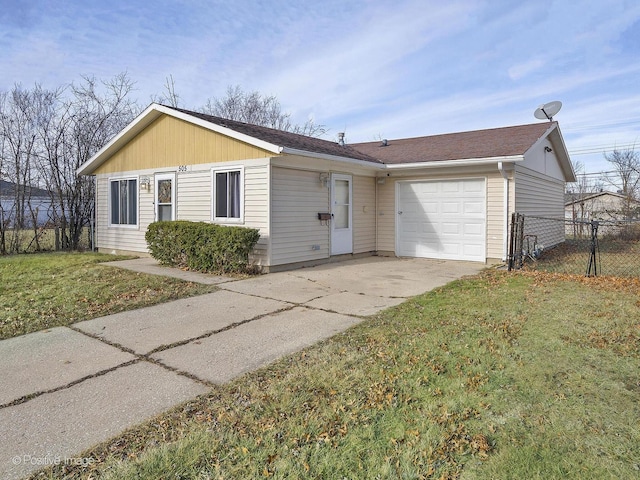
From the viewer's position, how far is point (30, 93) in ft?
44.8

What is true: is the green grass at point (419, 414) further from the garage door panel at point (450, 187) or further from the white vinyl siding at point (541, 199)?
the white vinyl siding at point (541, 199)

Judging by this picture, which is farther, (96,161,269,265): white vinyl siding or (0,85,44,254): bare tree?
(0,85,44,254): bare tree

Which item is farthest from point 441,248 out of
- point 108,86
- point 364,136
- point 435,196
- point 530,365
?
point 364,136

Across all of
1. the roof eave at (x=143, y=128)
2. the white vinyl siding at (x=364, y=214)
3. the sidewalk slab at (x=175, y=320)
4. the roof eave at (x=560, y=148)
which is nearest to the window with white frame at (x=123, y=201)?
the roof eave at (x=143, y=128)

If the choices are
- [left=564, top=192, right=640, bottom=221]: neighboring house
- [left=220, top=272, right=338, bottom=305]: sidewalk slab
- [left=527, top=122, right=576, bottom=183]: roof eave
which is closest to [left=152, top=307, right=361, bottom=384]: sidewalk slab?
[left=220, top=272, right=338, bottom=305]: sidewalk slab

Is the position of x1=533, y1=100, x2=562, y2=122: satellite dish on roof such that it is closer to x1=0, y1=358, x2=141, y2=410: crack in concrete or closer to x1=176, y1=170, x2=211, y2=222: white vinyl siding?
x1=176, y1=170, x2=211, y2=222: white vinyl siding

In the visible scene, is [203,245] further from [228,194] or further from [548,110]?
[548,110]

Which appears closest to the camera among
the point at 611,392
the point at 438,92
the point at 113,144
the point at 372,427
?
the point at 372,427

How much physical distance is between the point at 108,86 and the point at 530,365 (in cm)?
1682

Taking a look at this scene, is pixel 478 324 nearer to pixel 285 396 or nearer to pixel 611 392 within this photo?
pixel 611 392

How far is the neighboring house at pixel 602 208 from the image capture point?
17122mm

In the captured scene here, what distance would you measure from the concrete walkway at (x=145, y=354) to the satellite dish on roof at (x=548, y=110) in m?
7.98

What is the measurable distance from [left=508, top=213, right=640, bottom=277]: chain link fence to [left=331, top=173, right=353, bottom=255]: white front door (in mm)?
3876

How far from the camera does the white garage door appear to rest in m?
9.92
